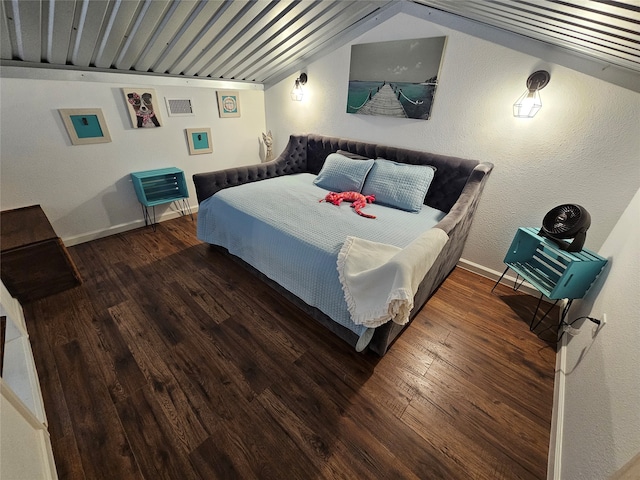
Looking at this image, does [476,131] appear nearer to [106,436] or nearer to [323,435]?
[323,435]

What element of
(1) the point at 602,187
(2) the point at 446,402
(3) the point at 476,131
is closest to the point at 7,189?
(2) the point at 446,402

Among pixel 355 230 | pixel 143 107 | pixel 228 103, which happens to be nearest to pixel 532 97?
pixel 355 230

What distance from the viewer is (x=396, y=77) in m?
2.41

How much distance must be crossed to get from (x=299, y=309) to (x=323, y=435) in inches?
33.6

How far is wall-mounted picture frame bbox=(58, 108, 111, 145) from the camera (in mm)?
2297

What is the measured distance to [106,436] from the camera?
1195 millimetres

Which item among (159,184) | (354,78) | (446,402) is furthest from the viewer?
(159,184)

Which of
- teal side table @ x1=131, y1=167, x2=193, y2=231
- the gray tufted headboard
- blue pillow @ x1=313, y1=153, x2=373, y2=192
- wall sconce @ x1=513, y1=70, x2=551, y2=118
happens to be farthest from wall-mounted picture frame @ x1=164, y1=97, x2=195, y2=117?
wall sconce @ x1=513, y1=70, x2=551, y2=118

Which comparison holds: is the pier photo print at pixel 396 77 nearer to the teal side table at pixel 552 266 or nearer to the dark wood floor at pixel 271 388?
the teal side table at pixel 552 266

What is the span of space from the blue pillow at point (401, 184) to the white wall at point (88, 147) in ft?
7.37

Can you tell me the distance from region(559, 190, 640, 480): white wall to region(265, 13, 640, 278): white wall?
259 mm

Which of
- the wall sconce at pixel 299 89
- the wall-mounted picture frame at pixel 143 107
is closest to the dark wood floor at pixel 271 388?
the wall-mounted picture frame at pixel 143 107

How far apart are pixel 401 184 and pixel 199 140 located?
252cm

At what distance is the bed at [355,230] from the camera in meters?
1.38
